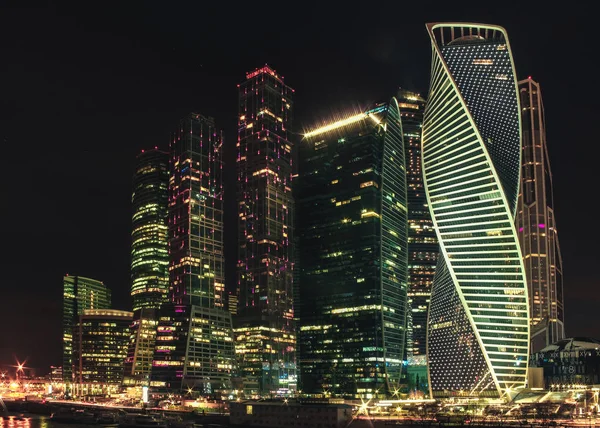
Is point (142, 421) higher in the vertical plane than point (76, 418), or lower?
higher

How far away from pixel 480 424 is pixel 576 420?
2161 cm

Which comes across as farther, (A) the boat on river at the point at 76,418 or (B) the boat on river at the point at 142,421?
(A) the boat on river at the point at 76,418

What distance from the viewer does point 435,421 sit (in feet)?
475

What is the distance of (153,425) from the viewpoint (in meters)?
165

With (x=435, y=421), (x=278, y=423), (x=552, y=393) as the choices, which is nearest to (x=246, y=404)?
(x=278, y=423)

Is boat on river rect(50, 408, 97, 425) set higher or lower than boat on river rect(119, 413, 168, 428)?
lower

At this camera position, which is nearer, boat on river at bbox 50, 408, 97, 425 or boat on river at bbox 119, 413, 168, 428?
boat on river at bbox 119, 413, 168, 428

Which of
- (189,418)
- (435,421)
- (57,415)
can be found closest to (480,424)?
(435,421)

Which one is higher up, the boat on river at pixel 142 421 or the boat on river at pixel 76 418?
the boat on river at pixel 142 421

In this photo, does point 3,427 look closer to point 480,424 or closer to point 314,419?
point 314,419

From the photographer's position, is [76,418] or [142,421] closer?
[142,421]

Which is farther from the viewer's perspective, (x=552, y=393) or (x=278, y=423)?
(x=552, y=393)

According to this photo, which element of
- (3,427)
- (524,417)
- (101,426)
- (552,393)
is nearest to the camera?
(524,417)

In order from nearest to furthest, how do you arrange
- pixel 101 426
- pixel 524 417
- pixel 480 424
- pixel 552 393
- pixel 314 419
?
pixel 314 419
pixel 480 424
pixel 524 417
pixel 101 426
pixel 552 393
